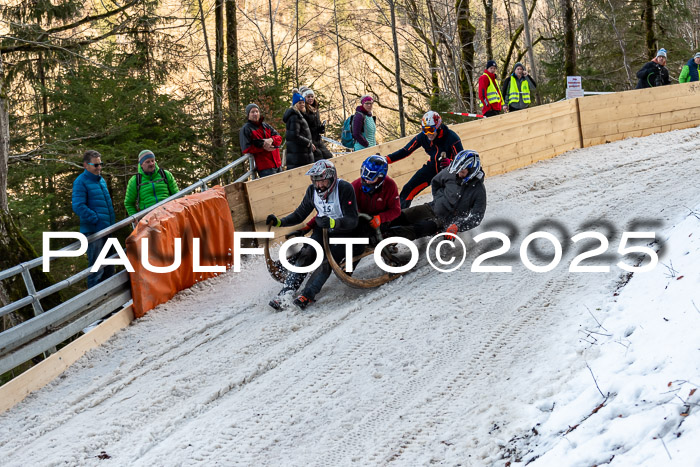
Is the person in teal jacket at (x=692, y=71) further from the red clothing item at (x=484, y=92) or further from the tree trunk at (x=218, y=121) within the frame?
the tree trunk at (x=218, y=121)

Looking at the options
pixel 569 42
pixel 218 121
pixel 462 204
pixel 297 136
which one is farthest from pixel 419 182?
pixel 569 42

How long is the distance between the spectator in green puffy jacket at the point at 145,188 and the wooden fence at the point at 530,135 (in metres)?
0.99

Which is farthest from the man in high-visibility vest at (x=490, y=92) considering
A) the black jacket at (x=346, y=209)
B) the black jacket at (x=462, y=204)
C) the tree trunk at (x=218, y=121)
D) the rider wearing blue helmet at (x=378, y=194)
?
the black jacket at (x=346, y=209)

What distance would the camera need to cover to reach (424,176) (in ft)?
33.7

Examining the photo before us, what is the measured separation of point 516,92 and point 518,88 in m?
0.10

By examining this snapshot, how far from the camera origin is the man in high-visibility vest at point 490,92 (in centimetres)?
1422

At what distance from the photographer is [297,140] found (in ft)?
36.6

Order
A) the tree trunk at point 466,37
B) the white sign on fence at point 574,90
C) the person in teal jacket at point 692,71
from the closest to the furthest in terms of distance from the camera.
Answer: the white sign on fence at point 574,90, the person in teal jacket at point 692,71, the tree trunk at point 466,37

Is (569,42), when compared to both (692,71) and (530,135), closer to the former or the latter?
(692,71)

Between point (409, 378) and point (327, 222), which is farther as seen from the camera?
point (327, 222)

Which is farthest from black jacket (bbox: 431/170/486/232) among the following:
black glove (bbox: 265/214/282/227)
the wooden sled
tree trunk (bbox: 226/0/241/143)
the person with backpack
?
tree trunk (bbox: 226/0/241/143)

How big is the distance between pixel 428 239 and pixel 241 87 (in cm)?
818

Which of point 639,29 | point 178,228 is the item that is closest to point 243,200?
point 178,228

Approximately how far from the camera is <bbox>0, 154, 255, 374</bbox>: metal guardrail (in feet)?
20.5
